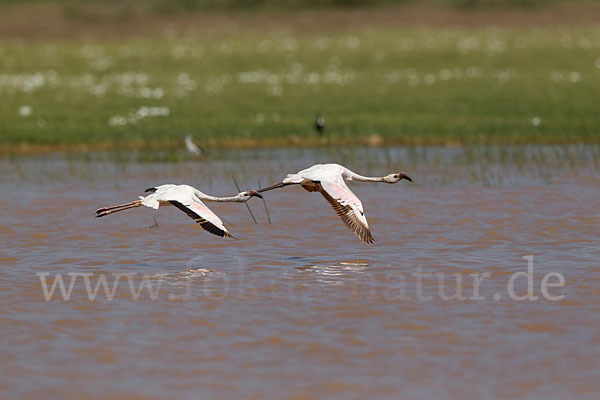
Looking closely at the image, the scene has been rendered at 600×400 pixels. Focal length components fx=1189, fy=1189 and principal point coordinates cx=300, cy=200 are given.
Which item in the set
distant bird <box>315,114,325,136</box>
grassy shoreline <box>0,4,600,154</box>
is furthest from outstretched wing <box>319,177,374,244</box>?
grassy shoreline <box>0,4,600,154</box>

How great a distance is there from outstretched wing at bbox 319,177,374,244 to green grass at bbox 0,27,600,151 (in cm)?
1215

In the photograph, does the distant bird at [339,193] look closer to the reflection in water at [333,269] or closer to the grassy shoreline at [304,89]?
the reflection in water at [333,269]

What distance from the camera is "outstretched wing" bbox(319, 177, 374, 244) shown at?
1016cm

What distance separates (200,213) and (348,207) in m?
1.30

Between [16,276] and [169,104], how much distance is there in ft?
59.9

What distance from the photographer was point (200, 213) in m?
10.2

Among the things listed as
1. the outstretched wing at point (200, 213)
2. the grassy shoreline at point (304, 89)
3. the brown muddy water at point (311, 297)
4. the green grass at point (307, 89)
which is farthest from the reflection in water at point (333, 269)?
the green grass at point (307, 89)

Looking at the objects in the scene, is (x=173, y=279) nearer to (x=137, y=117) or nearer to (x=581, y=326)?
(x=581, y=326)

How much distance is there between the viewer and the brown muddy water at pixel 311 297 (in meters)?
7.50

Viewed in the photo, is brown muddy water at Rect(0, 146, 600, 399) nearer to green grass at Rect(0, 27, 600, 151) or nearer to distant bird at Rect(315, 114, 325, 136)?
distant bird at Rect(315, 114, 325, 136)

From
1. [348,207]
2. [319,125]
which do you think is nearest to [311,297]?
[348,207]

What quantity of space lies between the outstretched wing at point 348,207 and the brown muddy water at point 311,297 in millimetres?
483

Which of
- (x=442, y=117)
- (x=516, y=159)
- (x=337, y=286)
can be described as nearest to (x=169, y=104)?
(x=442, y=117)

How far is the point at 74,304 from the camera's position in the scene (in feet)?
31.7
